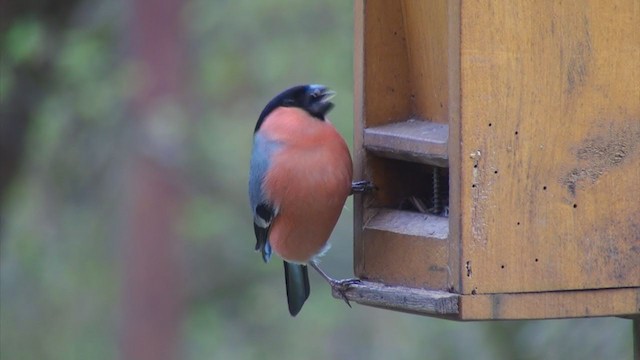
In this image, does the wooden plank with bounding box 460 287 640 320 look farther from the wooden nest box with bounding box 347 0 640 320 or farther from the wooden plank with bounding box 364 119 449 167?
the wooden plank with bounding box 364 119 449 167

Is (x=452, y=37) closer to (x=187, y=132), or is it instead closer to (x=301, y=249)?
(x=301, y=249)

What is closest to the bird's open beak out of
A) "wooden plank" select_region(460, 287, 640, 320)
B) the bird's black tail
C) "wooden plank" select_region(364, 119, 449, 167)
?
"wooden plank" select_region(364, 119, 449, 167)

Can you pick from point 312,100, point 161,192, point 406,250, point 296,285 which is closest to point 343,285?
point 406,250

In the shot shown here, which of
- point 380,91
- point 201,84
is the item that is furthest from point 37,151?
point 380,91

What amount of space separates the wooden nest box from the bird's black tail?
1.15 metres

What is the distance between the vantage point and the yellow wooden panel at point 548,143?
319 centimetres

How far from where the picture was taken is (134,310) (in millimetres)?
7402

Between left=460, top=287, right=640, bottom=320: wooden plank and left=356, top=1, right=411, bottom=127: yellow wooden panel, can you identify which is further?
left=356, top=1, right=411, bottom=127: yellow wooden panel

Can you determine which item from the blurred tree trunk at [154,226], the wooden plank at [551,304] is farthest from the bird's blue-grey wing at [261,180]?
the blurred tree trunk at [154,226]

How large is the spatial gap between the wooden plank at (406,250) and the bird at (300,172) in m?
0.13

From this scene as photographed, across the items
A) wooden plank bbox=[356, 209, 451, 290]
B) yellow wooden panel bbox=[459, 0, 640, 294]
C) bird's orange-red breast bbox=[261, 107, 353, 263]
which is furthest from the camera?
bird's orange-red breast bbox=[261, 107, 353, 263]

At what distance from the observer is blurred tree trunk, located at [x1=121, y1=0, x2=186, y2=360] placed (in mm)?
7199

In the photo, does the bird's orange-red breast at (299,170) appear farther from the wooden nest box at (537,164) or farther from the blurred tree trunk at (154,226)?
the blurred tree trunk at (154,226)

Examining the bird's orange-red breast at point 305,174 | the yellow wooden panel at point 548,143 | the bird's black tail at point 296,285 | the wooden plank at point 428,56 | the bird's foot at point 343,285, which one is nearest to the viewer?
the yellow wooden panel at point 548,143
